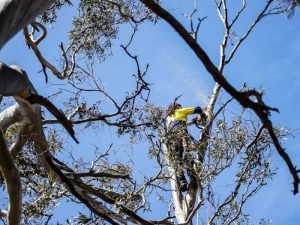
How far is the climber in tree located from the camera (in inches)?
300

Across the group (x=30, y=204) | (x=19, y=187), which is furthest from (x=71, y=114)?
(x=19, y=187)

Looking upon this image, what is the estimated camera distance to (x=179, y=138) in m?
7.77

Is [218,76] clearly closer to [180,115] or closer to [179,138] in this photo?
[179,138]

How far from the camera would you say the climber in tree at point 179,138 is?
761cm

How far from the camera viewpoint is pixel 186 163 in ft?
24.8

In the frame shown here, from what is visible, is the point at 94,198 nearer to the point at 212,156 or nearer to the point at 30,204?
the point at 30,204

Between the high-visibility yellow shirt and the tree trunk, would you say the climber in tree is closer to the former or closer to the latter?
the high-visibility yellow shirt

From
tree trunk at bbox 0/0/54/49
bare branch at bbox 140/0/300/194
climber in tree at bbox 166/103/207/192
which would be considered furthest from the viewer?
climber in tree at bbox 166/103/207/192

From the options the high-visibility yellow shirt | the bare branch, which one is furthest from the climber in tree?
the bare branch

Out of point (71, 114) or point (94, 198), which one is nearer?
point (94, 198)

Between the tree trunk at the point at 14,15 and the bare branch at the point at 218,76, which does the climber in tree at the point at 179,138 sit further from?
the tree trunk at the point at 14,15

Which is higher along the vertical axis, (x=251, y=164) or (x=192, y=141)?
(x=192, y=141)

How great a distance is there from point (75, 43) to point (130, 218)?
138 inches

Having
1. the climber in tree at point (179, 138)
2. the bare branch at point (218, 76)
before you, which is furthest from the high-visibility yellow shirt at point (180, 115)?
the bare branch at point (218, 76)
